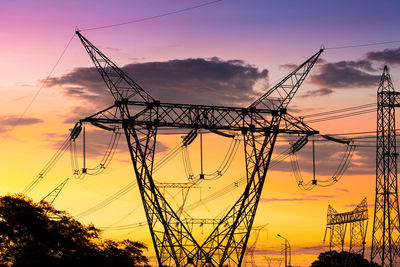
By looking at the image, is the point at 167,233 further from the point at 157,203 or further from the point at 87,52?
the point at 87,52

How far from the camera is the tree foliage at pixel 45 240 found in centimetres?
6575

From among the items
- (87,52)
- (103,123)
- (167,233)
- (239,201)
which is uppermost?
(87,52)

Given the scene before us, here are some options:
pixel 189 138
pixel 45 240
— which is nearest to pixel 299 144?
pixel 189 138

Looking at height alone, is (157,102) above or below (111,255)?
above

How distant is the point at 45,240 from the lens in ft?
224

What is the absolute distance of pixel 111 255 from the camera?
240ft

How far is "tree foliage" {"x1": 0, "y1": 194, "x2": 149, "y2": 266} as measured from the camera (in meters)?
65.8

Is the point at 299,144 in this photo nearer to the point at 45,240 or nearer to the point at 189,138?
the point at 189,138

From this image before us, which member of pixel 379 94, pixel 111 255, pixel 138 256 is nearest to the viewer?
pixel 111 255

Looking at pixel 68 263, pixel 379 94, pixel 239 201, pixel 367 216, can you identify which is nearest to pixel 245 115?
pixel 239 201

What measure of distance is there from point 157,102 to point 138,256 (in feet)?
89.8

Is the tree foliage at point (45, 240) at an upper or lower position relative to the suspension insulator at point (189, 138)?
lower

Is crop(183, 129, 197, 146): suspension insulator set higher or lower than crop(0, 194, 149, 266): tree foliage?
higher

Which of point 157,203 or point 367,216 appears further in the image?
point 367,216
